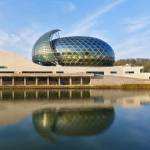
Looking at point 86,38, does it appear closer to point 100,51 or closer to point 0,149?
point 100,51

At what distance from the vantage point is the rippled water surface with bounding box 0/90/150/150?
663 inches

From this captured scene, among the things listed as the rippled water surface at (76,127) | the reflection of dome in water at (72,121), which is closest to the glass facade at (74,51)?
the rippled water surface at (76,127)

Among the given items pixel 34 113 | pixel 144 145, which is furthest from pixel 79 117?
pixel 144 145

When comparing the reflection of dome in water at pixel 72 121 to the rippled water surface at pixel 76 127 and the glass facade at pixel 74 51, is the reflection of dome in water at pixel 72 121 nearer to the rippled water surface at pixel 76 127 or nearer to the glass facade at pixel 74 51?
the rippled water surface at pixel 76 127

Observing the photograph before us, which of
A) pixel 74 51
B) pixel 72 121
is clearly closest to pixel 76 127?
pixel 72 121

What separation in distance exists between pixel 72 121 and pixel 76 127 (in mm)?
2083

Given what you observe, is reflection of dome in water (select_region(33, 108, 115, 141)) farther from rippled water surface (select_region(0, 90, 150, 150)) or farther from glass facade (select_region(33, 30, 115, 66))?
glass facade (select_region(33, 30, 115, 66))

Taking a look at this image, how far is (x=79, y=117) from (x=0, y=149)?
34.0 feet

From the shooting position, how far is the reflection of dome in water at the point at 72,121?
20422 millimetres

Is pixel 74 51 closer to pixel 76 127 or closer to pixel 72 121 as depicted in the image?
pixel 72 121

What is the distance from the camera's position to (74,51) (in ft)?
240

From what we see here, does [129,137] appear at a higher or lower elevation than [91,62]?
lower

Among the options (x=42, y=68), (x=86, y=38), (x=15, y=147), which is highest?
(x=86, y=38)

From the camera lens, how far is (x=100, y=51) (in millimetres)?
75000
